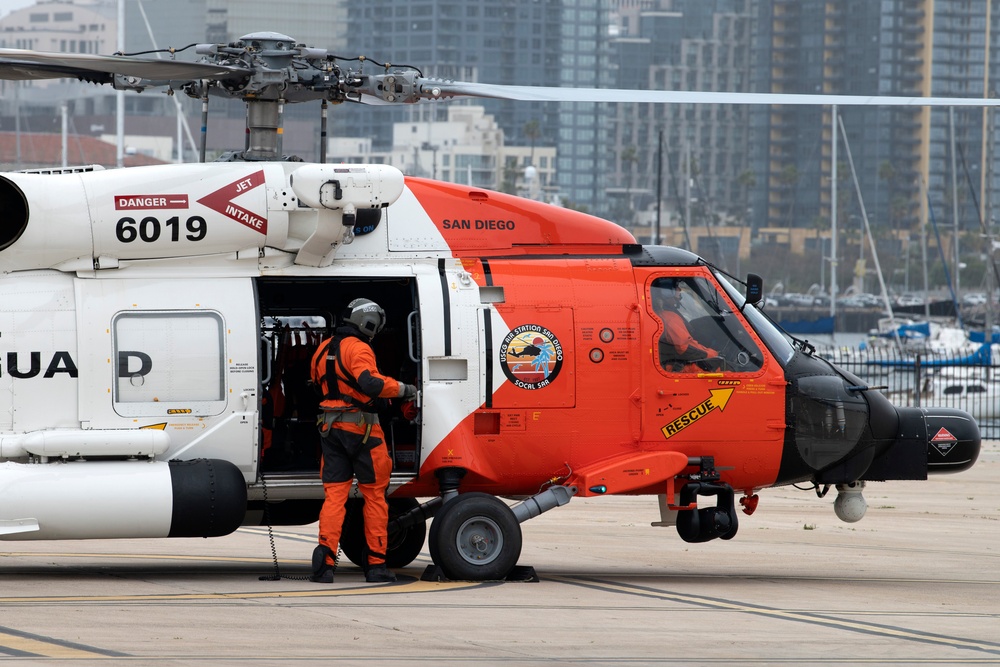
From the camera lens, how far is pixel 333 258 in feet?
31.0

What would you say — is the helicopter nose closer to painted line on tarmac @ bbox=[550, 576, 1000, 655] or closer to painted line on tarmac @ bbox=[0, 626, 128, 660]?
painted line on tarmac @ bbox=[550, 576, 1000, 655]

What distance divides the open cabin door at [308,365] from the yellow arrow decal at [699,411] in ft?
5.93

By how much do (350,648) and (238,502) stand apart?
7.30 ft

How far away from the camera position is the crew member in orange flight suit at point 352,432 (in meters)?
8.97

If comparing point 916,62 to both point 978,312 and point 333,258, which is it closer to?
point 978,312

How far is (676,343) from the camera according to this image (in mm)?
9656

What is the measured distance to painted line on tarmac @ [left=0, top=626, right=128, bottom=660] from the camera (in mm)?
6531

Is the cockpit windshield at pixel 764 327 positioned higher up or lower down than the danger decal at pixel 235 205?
lower down

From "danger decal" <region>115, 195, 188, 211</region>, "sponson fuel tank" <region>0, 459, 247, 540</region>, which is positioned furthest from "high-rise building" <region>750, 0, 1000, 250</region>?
"sponson fuel tank" <region>0, 459, 247, 540</region>

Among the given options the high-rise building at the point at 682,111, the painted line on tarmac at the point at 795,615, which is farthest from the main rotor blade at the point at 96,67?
the high-rise building at the point at 682,111

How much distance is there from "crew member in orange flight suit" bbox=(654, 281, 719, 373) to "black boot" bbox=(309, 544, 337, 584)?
102 inches

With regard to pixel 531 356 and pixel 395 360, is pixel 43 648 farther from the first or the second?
pixel 395 360

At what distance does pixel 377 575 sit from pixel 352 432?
100 centimetres

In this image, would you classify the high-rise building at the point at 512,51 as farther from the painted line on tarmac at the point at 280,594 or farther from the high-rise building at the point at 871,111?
the painted line on tarmac at the point at 280,594
